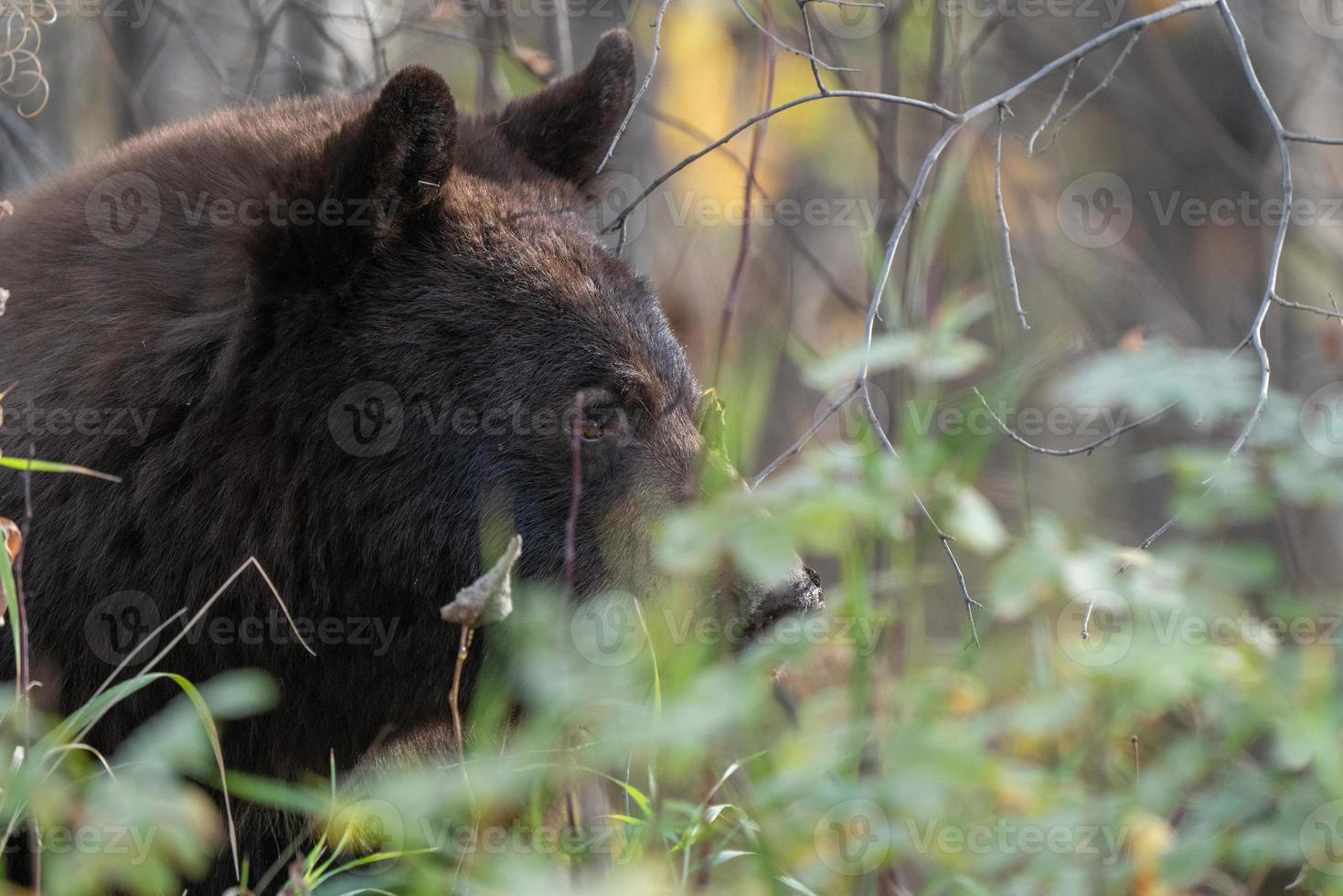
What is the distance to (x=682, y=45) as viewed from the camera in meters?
8.95

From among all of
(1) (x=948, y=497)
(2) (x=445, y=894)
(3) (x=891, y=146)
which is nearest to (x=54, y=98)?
(3) (x=891, y=146)

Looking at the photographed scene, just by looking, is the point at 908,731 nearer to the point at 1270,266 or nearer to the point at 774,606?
the point at 774,606

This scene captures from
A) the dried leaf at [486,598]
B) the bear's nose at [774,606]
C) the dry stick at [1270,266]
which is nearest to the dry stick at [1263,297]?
the dry stick at [1270,266]

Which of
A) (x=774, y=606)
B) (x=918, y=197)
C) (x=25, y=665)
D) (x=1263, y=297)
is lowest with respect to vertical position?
(x=774, y=606)

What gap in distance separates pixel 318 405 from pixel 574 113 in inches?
49.8

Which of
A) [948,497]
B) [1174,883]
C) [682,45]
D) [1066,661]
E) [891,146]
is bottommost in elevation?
[1174,883]

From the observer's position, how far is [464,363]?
3.11 metres

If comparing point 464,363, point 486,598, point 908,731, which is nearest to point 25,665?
point 486,598

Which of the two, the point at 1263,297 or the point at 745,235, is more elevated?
the point at 745,235

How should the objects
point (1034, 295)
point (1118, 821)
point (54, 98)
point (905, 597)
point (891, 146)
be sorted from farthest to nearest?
1. point (1034, 295)
2. point (54, 98)
3. point (891, 146)
4. point (905, 597)
5. point (1118, 821)

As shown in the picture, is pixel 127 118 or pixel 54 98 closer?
pixel 127 118

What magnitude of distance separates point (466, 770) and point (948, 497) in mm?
889

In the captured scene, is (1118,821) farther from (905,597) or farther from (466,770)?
(466,770)

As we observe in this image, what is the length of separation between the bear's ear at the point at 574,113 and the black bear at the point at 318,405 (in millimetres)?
338
